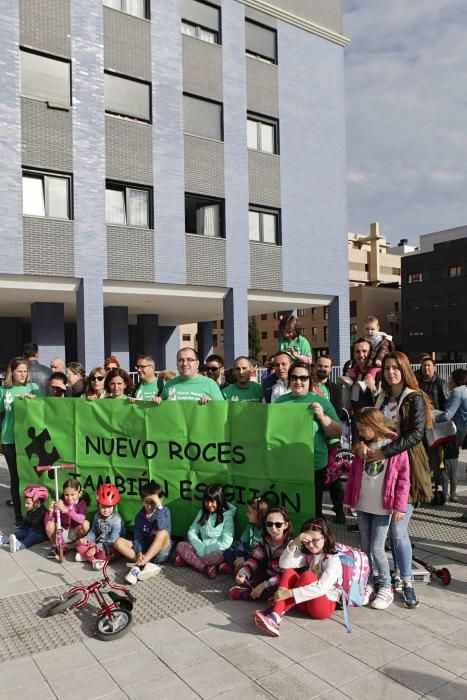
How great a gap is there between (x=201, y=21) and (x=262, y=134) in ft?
12.9

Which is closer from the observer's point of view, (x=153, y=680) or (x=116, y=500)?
(x=153, y=680)

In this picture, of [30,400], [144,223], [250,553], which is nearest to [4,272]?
[144,223]

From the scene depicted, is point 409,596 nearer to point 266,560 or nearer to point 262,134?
point 266,560

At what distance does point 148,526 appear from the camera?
5777mm

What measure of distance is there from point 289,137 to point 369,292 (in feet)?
218

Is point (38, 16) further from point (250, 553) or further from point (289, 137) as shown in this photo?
point (250, 553)

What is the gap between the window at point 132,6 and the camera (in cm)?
1669

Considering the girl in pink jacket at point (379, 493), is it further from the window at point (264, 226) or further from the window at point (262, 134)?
the window at point (262, 134)

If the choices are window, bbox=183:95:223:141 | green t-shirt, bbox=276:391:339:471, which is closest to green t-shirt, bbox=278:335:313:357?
green t-shirt, bbox=276:391:339:471

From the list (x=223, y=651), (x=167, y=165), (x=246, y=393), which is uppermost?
(x=167, y=165)

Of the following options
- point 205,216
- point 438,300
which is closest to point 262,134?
point 205,216

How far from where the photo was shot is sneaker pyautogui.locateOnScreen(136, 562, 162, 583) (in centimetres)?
530

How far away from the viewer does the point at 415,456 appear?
16.7 ft

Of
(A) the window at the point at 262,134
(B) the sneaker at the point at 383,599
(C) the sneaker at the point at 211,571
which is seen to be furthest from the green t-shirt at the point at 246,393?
(A) the window at the point at 262,134
